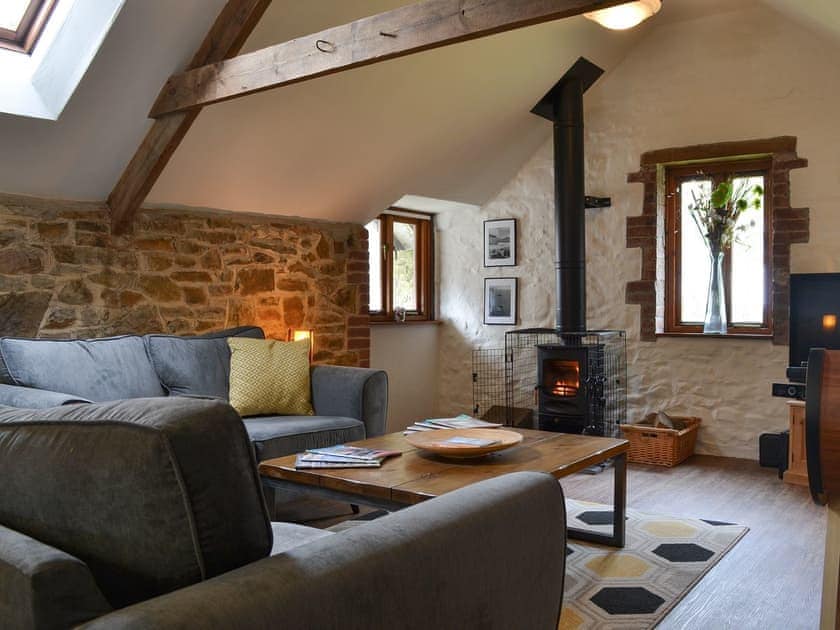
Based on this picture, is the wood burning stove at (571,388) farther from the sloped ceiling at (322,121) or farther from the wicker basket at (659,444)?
the sloped ceiling at (322,121)

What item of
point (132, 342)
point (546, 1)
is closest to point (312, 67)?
point (546, 1)

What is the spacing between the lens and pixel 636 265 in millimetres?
5426

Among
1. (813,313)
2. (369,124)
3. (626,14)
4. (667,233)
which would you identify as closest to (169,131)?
(369,124)

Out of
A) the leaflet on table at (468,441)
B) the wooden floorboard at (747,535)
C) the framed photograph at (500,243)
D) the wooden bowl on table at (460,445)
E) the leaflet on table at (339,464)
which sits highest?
the framed photograph at (500,243)

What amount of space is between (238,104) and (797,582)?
331 centimetres

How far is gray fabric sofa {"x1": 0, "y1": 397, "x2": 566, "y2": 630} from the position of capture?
97cm

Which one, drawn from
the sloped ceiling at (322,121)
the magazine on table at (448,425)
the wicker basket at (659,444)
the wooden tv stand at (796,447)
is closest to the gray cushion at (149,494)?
Result: the magazine on table at (448,425)

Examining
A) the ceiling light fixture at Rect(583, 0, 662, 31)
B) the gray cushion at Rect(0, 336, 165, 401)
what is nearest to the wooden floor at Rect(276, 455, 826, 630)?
the gray cushion at Rect(0, 336, 165, 401)

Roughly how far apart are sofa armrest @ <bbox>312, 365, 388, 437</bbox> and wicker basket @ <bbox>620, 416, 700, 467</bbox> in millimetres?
1889

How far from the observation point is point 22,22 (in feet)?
11.3

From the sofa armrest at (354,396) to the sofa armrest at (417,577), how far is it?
2.31 metres

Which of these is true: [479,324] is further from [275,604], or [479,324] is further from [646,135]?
[275,604]

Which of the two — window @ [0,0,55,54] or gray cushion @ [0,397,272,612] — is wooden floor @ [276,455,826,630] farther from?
window @ [0,0,55,54]

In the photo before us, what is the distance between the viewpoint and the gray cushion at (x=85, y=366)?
10.8ft
